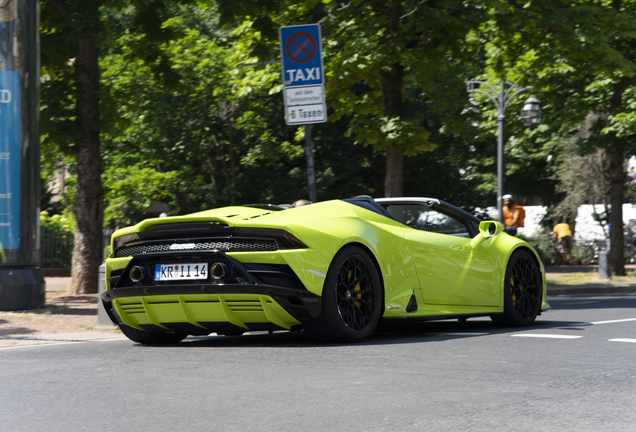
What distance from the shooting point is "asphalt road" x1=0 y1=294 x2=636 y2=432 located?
Answer: 4043 mm

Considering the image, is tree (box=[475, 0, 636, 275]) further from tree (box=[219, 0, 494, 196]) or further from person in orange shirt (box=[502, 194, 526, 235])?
person in orange shirt (box=[502, 194, 526, 235])

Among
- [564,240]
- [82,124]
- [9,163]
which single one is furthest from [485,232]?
[564,240]

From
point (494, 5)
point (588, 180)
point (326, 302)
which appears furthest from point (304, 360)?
point (588, 180)

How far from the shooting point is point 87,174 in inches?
570

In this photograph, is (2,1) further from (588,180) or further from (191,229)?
(588,180)

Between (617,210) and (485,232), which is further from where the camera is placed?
(617,210)

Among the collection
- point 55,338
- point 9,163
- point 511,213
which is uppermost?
point 9,163

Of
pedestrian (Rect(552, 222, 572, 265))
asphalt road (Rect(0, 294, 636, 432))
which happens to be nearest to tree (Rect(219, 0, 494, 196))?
asphalt road (Rect(0, 294, 636, 432))

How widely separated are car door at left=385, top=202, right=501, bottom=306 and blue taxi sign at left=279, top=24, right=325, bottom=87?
2.66 metres

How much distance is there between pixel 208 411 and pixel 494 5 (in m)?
11.1

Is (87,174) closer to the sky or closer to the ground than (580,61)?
closer to the ground

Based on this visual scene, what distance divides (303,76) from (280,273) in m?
4.53

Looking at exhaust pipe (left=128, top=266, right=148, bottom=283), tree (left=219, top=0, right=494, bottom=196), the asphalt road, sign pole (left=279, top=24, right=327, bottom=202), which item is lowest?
the asphalt road

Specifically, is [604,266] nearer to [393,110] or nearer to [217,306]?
[393,110]
